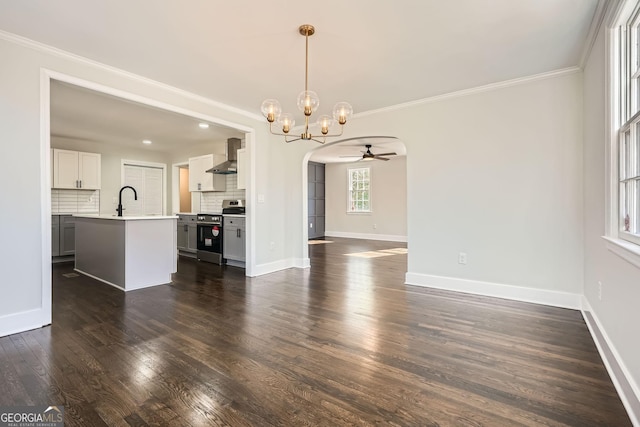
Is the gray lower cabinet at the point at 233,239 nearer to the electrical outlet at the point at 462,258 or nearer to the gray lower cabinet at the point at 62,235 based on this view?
the gray lower cabinet at the point at 62,235

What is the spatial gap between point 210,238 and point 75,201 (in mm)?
3187

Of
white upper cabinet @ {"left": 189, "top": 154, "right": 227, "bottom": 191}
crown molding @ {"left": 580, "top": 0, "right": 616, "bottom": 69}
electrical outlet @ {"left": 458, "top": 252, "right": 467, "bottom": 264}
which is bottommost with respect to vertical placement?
electrical outlet @ {"left": 458, "top": 252, "right": 467, "bottom": 264}

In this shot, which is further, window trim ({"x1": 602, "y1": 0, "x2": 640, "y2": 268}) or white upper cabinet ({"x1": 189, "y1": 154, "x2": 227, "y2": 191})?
white upper cabinet ({"x1": 189, "y1": 154, "x2": 227, "y2": 191})

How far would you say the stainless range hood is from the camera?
6121mm

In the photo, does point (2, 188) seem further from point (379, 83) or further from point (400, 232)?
point (400, 232)

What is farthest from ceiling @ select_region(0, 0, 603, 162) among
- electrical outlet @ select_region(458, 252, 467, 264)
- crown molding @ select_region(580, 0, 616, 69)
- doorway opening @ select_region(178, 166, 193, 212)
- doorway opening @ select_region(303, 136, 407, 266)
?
doorway opening @ select_region(178, 166, 193, 212)

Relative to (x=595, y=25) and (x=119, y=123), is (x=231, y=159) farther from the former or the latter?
(x=595, y=25)

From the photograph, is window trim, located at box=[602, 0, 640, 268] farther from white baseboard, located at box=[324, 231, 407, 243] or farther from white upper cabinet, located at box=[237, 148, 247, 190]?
white baseboard, located at box=[324, 231, 407, 243]

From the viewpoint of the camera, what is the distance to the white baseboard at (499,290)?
329 centimetres

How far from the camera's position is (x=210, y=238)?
19.7 feet

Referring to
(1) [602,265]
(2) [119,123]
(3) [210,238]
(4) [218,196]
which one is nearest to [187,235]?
(3) [210,238]

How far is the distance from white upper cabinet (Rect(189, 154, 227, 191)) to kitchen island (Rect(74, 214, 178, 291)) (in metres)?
2.26

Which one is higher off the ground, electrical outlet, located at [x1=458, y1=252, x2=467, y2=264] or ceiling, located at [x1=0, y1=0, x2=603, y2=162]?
ceiling, located at [x1=0, y1=0, x2=603, y2=162]

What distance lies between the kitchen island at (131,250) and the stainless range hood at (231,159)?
1937 mm
